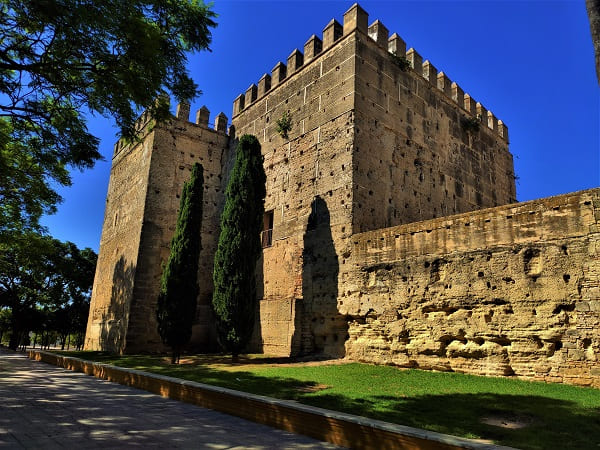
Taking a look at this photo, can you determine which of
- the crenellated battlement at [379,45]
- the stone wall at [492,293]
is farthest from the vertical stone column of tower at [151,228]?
the stone wall at [492,293]

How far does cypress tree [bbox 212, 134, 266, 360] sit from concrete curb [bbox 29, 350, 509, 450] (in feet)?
13.1

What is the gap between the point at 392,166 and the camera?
15.0 metres

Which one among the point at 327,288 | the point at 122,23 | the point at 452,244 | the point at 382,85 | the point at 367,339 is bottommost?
the point at 367,339

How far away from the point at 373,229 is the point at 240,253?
13.8 ft

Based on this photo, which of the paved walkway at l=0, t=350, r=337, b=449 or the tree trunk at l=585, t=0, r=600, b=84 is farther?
the paved walkway at l=0, t=350, r=337, b=449

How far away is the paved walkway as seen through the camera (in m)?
4.67

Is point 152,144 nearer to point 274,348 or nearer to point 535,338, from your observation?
point 274,348

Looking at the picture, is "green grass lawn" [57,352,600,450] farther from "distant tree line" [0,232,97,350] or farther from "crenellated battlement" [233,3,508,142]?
"distant tree line" [0,232,97,350]

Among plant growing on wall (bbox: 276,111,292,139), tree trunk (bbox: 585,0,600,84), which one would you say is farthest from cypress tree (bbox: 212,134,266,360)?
tree trunk (bbox: 585,0,600,84)

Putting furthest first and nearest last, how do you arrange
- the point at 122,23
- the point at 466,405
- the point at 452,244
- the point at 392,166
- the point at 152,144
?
the point at 152,144, the point at 392,166, the point at 452,244, the point at 122,23, the point at 466,405

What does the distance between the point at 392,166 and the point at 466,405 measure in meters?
9.60

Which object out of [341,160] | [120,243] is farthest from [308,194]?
[120,243]

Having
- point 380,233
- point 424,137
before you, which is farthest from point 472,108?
point 380,233

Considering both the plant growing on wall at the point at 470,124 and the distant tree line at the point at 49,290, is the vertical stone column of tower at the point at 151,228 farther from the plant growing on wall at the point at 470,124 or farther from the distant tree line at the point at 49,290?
the plant growing on wall at the point at 470,124
